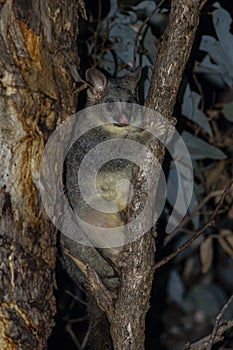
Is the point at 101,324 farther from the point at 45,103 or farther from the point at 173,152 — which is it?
the point at 173,152

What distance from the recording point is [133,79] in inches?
144

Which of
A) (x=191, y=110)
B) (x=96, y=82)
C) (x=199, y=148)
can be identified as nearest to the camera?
(x=96, y=82)

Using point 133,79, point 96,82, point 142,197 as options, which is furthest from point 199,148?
point 142,197

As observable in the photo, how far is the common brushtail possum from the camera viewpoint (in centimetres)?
320

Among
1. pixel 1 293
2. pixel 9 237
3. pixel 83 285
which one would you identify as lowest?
pixel 83 285

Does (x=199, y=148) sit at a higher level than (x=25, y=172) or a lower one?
lower

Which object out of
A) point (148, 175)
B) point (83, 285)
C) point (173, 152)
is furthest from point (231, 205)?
point (148, 175)

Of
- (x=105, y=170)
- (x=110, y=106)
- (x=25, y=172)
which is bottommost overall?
(x=105, y=170)

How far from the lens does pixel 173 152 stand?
408 cm

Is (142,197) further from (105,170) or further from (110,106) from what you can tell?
(110,106)

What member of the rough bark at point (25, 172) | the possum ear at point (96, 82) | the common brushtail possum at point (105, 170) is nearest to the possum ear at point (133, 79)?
the common brushtail possum at point (105, 170)

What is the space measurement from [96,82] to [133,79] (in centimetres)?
21

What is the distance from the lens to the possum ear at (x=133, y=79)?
3.62 metres

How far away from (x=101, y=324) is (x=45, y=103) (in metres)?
1.09
